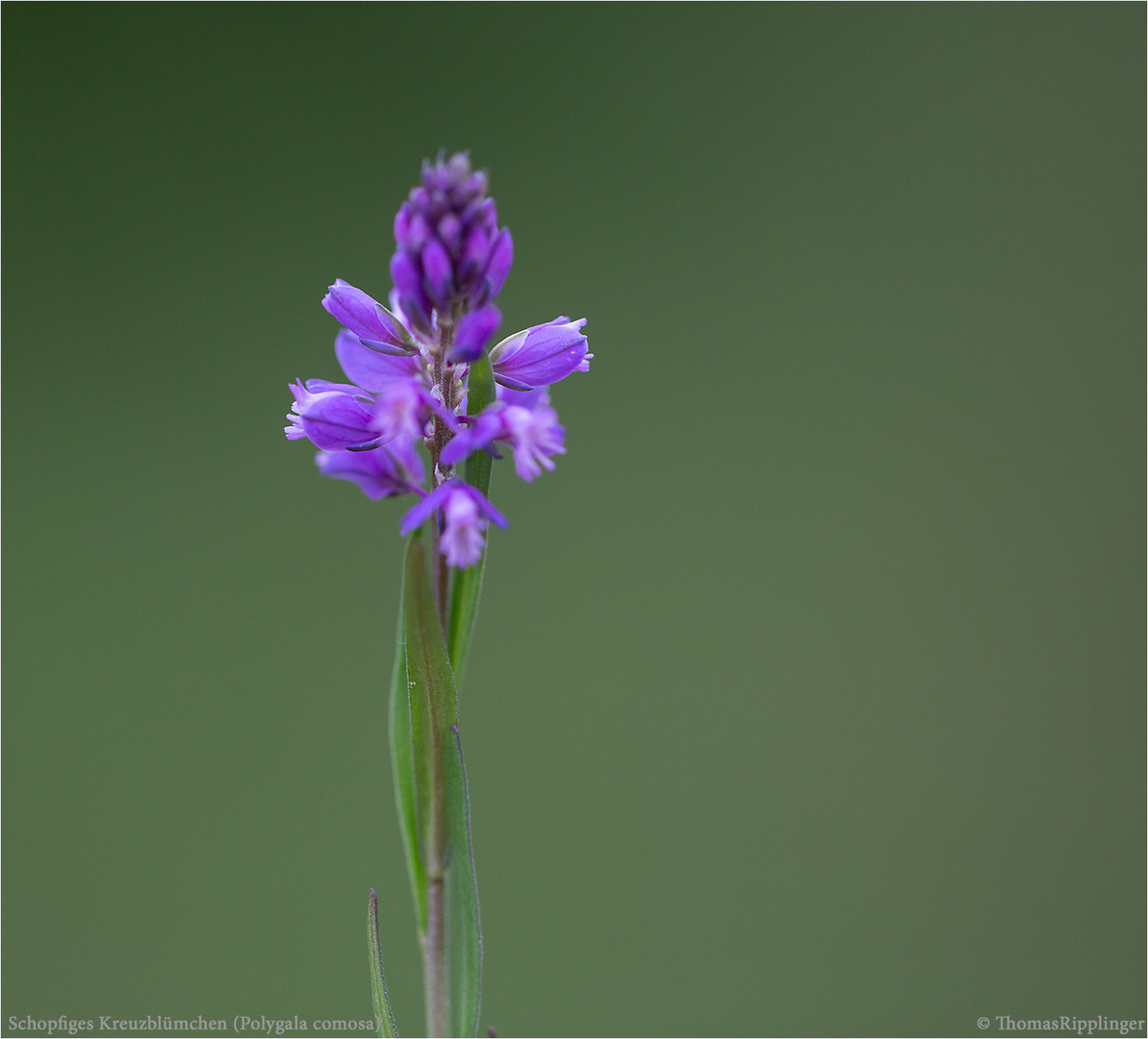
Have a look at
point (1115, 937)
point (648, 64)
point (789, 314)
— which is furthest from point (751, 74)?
point (1115, 937)

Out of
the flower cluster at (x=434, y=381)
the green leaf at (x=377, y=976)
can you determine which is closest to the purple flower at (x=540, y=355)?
the flower cluster at (x=434, y=381)

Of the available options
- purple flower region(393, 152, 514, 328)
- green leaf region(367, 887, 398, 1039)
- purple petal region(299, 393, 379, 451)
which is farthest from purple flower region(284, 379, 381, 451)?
green leaf region(367, 887, 398, 1039)

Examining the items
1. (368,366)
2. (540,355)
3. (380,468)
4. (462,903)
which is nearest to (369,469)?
(380,468)

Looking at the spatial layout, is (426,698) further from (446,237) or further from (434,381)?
(446,237)

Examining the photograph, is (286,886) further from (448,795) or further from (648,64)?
(648,64)

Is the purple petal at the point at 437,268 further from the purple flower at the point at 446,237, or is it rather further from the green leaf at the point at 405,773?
the green leaf at the point at 405,773
